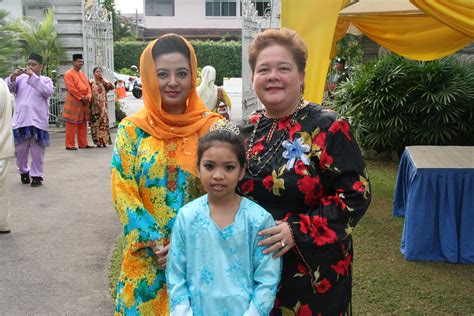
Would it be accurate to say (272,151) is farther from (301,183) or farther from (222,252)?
(222,252)

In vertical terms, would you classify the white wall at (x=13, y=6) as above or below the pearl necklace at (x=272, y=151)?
above

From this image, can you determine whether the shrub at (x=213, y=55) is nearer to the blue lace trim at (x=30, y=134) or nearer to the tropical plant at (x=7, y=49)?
the tropical plant at (x=7, y=49)

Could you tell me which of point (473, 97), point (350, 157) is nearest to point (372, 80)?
point (473, 97)

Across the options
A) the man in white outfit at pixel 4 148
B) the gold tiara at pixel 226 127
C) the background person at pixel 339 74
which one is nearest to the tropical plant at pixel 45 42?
the background person at pixel 339 74

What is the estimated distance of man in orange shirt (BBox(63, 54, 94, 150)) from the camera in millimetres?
10719

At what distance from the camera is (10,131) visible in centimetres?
569

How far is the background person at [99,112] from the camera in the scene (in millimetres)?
11188

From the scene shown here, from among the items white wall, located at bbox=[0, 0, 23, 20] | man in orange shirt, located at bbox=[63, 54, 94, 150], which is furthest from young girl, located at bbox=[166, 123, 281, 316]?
white wall, located at bbox=[0, 0, 23, 20]

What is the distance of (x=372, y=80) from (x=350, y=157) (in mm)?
7778

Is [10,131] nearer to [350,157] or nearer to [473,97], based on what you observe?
[350,157]

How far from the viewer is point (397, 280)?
15.2 feet

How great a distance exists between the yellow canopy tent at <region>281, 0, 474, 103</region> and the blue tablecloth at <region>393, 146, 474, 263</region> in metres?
1.24

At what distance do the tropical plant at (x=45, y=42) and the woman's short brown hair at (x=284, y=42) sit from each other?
39.6 ft

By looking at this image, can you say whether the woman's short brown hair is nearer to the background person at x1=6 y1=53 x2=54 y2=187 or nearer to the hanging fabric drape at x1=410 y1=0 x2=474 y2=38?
the hanging fabric drape at x1=410 y1=0 x2=474 y2=38
